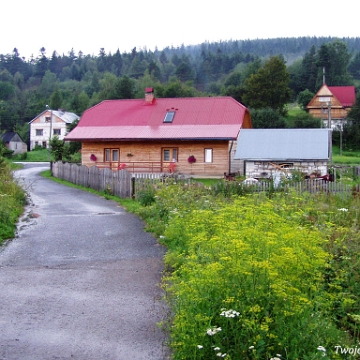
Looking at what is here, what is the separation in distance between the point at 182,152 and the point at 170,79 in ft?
201

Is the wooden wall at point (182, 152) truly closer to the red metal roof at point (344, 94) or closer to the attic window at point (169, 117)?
the attic window at point (169, 117)

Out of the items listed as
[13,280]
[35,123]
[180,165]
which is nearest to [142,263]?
[13,280]

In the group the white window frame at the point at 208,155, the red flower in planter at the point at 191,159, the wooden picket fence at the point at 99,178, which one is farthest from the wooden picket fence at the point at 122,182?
the white window frame at the point at 208,155

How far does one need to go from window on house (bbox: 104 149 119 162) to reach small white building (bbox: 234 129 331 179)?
10.2 m

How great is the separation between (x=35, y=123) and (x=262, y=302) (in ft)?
273

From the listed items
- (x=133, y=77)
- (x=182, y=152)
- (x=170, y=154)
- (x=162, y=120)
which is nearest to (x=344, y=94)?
(x=162, y=120)

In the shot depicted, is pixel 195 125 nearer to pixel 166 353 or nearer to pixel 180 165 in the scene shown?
pixel 180 165

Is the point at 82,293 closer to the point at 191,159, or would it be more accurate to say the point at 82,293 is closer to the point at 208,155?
the point at 191,159

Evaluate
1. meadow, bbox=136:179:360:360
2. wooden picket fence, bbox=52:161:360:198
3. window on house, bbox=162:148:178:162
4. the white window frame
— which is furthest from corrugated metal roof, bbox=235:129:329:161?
meadow, bbox=136:179:360:360

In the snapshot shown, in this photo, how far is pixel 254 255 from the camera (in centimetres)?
588

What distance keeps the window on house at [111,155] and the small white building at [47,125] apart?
139 feet

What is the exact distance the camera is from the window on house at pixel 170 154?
123 ft

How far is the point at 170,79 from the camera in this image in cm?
9638

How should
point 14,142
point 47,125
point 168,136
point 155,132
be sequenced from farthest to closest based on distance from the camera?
point 47,125, point 14,142, point 155,132, point 168,136
